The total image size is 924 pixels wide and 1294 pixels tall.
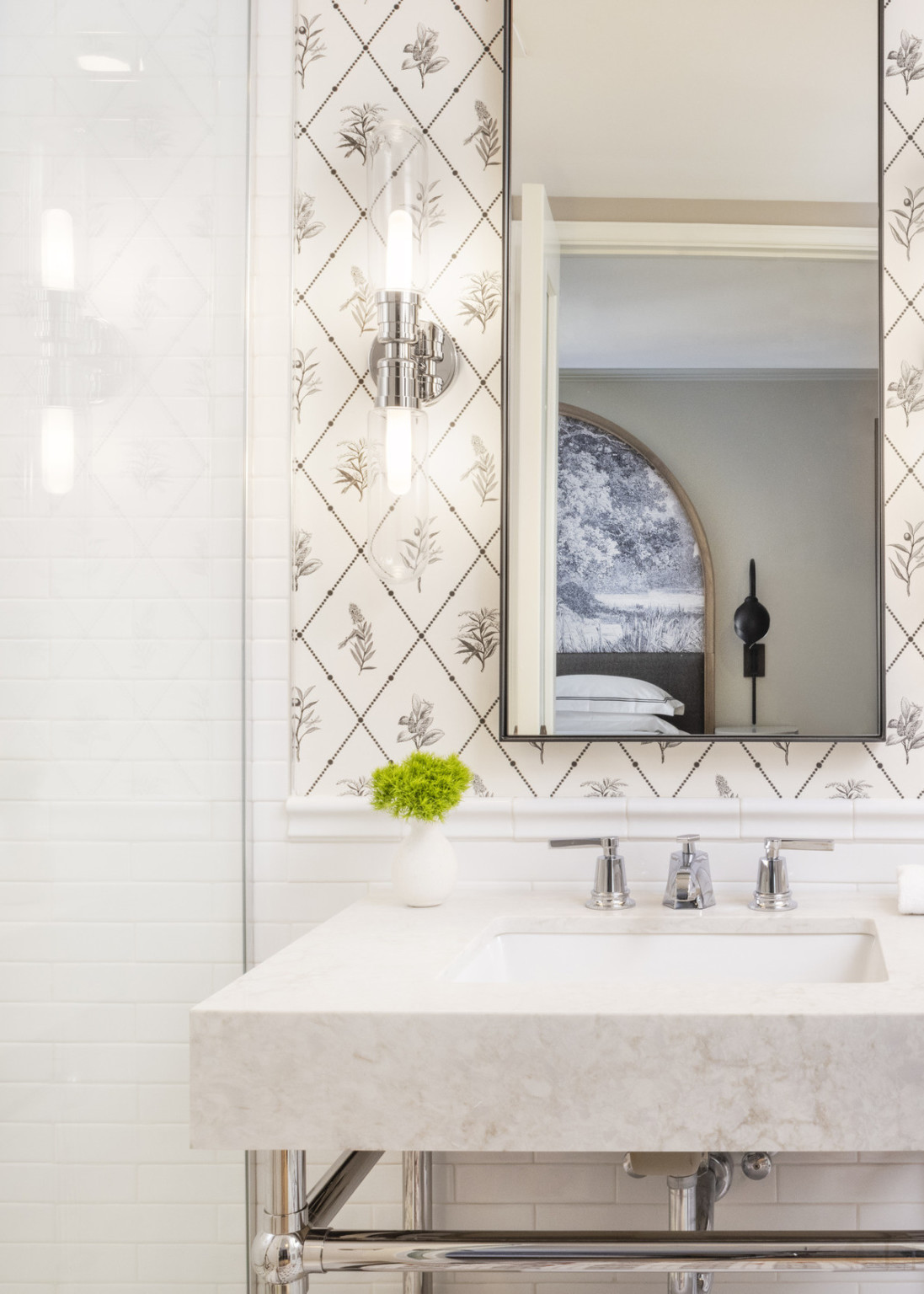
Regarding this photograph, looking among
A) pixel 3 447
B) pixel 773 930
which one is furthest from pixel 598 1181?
pixel 3 447

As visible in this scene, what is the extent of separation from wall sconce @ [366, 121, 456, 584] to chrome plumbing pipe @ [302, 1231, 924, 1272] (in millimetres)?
826

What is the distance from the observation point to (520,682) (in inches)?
58.0

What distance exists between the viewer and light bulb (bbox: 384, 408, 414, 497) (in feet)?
4.75

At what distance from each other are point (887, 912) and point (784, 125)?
43.4 inches

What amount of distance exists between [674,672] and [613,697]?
0.09 metres

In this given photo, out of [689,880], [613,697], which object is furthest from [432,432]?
[689,880]

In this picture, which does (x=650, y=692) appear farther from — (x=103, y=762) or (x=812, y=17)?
(x=812, y=17)

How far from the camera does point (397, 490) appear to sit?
4.76ft

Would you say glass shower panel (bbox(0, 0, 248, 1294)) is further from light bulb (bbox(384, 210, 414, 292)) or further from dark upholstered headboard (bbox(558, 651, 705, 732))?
dark upholstered headboard (bbox(558, 651, 705, 732))

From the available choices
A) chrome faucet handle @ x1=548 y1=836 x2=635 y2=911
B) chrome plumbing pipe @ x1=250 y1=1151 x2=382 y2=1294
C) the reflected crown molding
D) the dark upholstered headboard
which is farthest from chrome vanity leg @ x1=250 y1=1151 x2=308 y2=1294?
the reflected crown molding

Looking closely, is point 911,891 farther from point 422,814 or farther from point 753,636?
point 422,814

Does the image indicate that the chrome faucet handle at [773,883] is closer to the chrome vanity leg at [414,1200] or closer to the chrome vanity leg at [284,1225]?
the chrome vanity leg at [414,1200]

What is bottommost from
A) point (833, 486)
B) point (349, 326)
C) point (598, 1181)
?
point (598, 1181)

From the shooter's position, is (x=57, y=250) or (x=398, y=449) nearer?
(x=57, y=250)
